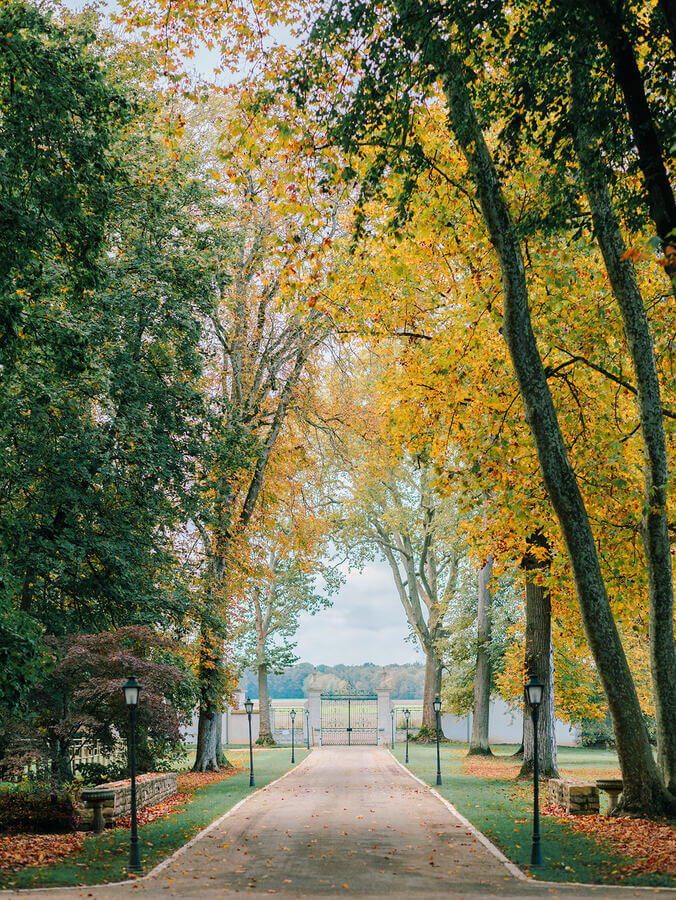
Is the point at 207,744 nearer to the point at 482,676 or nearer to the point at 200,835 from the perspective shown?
the point at 482,676

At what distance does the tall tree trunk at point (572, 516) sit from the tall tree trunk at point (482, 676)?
64.1 ft

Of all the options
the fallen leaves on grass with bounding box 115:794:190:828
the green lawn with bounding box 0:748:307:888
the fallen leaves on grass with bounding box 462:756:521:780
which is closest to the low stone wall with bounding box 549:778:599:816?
the green lawn with bounding box 0:748:307:888

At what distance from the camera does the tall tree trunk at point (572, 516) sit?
11.6 m

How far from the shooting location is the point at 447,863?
9.96 metres

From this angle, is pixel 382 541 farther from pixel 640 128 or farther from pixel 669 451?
pixel 640 128

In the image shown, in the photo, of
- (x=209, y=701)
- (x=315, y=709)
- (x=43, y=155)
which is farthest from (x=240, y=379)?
(x=315, y=709)

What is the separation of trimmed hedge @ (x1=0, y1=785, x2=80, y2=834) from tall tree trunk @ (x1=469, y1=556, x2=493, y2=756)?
20757 mm

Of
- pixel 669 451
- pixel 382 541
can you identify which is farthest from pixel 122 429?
pixel 382 541

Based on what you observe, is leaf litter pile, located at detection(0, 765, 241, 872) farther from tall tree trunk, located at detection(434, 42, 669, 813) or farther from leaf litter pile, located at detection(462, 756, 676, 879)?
tall tree trunk, located at detection(434, 42, 669, 813)

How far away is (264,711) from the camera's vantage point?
4084cm

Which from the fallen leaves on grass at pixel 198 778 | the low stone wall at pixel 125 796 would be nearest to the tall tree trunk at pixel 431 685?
the fallen leaves on grass at pixel 198 778

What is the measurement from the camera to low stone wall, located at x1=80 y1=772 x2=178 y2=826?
42.5 feet

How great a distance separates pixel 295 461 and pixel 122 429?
36.6ft

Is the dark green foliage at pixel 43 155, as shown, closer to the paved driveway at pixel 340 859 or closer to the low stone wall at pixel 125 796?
the paved driveway at pixel 340 859
